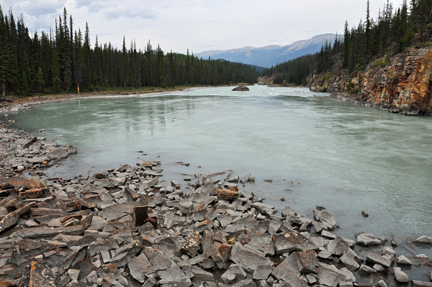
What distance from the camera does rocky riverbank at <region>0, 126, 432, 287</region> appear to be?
520 centimetres

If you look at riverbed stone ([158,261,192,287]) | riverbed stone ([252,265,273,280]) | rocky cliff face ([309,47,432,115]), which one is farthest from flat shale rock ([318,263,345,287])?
rocky cliff face ([309,47,432,115])

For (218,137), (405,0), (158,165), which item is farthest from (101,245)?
(405,0)

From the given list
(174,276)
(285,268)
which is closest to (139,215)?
(174,276)

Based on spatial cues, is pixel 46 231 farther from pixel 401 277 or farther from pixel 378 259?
pixel 401 277

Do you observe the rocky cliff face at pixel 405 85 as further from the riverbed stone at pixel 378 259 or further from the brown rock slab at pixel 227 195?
the riverbed stone at pixel 378 259

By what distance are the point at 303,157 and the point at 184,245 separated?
10159 mm

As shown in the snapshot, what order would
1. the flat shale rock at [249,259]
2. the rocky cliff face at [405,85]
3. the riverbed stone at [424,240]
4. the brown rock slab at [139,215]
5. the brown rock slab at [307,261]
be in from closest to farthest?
1. the brown rock slab at [307,261]
2. the flat shale rock at [249,259]
3. the riverbed stone at [424,240]
4. the brown rock slab at [139,215]
5. the rocky cliff face at [405,85]

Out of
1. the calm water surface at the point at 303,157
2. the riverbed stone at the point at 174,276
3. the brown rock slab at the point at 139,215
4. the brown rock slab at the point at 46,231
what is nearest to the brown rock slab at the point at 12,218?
the brown rock slab at the point at 46,231

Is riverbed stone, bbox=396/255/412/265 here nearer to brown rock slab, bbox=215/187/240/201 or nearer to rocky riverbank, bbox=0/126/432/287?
rocky riverbank, bbox=0/126/432/287

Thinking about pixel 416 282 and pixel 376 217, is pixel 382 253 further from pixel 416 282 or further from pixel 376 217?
pixel 376 217

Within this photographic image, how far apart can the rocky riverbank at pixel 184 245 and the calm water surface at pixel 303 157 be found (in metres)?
1.10

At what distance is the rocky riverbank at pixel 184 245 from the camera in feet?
17.1

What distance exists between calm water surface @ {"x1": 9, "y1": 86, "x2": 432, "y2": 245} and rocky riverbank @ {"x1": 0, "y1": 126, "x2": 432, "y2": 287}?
3.61 feet

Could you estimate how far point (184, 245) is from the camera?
19.7 ft
